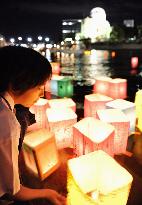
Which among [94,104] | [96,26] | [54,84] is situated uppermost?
[96,26]

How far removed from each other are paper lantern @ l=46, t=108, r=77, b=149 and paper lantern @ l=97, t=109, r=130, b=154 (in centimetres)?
47

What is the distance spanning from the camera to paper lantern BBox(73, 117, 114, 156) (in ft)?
9.91

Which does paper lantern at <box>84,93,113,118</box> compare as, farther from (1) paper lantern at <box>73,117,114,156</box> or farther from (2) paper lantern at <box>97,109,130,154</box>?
(1) paper lantern at <box>73,117,114,156</box>

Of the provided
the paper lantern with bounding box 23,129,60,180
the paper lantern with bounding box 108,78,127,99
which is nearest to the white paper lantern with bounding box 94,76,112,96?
the paper lantern with bounding box 108,78,127,99

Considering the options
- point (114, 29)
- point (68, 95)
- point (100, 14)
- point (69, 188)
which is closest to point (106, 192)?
point (69, 188)

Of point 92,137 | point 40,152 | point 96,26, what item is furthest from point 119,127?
point 96,26

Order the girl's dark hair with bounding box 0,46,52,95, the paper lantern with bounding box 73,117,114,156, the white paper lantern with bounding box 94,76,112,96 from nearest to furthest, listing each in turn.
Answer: the girl's dark hair with bounding box 0,46,52,95 → the paper lantern with bounding box 73,117,114,156 → the white paper lantern with bounding box 94,76,112,96

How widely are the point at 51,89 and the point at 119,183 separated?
5237 mm

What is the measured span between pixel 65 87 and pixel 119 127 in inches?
137

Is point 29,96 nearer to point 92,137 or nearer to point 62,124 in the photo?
point 92,137

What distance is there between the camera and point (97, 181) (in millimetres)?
2389

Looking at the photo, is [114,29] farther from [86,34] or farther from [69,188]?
[69,188]

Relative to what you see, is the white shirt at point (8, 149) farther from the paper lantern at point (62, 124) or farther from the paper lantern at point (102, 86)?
the paper lantern at point (102, 86)

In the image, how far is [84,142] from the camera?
318cm
